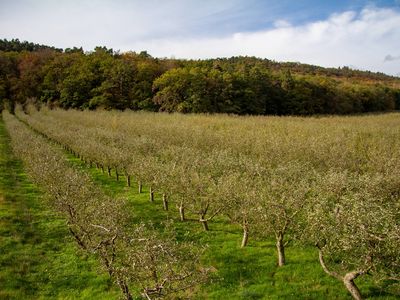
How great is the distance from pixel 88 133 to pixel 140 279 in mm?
46189

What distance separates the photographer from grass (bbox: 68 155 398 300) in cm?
1528

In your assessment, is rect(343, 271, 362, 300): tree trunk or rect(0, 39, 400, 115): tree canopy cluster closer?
rect(343, 271, 362, 300): tree trunk

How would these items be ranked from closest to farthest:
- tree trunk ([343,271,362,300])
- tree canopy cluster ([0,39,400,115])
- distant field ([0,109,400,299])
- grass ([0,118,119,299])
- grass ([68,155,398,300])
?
1. distant field ([0,109,400,299])
2. tree trunk ([343,271,362,300])
3. grass ([68,155,398,300])
4. grass ([0,118,119,299])
5. tree canopy cluster ([0,39,400,115])

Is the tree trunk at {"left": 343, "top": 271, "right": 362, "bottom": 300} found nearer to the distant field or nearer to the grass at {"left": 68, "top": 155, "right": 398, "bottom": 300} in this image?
the distant field

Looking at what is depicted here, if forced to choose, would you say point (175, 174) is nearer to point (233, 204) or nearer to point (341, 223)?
point (233, 204)

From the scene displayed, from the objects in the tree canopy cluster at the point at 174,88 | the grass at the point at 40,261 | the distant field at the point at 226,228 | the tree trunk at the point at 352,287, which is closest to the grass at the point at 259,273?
the distant field at the point at 226,228

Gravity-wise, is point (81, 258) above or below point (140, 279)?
below

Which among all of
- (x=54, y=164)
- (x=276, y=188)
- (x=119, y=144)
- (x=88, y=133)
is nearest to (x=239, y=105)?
(x=88, y=133)

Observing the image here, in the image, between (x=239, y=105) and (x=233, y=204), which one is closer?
(x=233, y=204)

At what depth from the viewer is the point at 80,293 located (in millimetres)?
16062

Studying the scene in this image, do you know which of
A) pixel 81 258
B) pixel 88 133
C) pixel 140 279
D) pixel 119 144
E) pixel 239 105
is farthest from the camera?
pixel 239 105

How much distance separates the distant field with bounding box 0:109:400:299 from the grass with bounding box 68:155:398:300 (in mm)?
67

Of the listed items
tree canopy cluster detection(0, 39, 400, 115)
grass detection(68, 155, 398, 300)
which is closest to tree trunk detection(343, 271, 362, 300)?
grass detection(68, 155, 398, 300)

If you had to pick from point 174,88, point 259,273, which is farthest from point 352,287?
point 174,88
